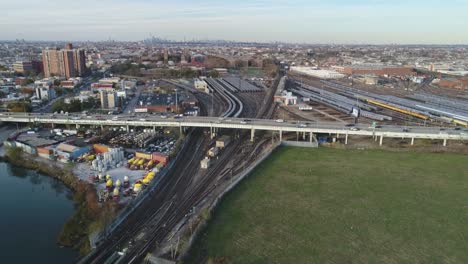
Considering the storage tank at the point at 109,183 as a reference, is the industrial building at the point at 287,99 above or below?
above

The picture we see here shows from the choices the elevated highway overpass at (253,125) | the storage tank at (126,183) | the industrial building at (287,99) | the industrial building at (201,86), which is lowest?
the storage tank at (126,183)

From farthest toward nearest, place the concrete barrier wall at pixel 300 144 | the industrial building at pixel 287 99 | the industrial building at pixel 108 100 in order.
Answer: the industrial building at pixel 287 99 < the industrial building at pixel 108 100 < the concrete barrier wall at pixel 300 144

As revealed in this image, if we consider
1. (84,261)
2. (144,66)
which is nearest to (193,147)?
(84,261)

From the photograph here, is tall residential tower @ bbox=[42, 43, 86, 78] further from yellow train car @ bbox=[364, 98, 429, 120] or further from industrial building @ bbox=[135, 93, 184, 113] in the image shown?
yellow train car @ bbox=[364, 98, 429, 120]

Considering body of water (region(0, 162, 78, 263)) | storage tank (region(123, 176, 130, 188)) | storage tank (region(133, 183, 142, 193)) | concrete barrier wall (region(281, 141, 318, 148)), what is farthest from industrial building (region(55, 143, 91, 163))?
concrete barrier wall (region(281, 141, 318, 148))

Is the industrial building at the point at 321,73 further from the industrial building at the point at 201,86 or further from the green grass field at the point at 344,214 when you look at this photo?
the green grass field at the point at 344,214

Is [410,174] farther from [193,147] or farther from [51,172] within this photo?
[51,172]

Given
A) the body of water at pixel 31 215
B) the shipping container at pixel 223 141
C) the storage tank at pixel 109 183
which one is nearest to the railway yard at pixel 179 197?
the shipping container at pixel 223 141

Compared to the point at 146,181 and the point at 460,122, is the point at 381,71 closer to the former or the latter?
the point at 460,122

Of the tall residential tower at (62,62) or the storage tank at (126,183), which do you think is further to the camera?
the tall residential tower at (62,62)
